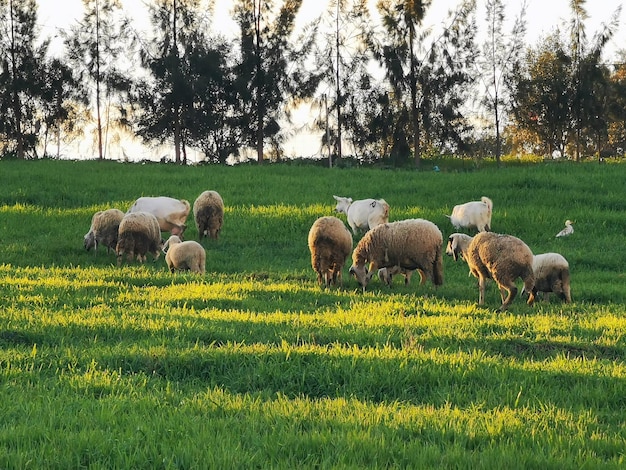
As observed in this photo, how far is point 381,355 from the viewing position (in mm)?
7246

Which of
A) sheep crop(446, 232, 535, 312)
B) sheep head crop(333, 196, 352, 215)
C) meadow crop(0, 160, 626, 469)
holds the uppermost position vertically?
sheep head crop(333, 196, 352, 215)

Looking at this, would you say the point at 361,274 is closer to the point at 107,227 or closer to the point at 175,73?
the point at 107,227

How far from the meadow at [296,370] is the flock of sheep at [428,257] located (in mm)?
351

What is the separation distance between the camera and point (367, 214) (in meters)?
19.3

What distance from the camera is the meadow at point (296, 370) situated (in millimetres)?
4836

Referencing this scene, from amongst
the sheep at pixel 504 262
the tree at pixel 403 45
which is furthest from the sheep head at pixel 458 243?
the tree at pixel 403 45

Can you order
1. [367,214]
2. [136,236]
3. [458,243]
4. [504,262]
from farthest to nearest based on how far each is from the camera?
[367,214] < [136,236] < [458,243] < [504,262]

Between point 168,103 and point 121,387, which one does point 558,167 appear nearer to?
point 168,103

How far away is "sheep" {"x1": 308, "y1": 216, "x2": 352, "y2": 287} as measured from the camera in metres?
13.3

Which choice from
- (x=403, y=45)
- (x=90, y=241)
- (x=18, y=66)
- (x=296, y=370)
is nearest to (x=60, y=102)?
(x=18, y=66)

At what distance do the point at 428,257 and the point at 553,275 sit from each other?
202cm

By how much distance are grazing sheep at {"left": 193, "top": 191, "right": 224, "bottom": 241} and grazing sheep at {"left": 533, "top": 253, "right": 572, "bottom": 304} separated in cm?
956

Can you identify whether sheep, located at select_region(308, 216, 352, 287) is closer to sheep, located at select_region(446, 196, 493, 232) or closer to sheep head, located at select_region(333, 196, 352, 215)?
sheep, located at select_region(446, 196, 493, 232)

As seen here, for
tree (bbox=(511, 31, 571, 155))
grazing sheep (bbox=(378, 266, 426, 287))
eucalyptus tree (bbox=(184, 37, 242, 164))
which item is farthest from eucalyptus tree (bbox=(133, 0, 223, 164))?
grazing sheep (bbox=(378, 266, 426, 287))
